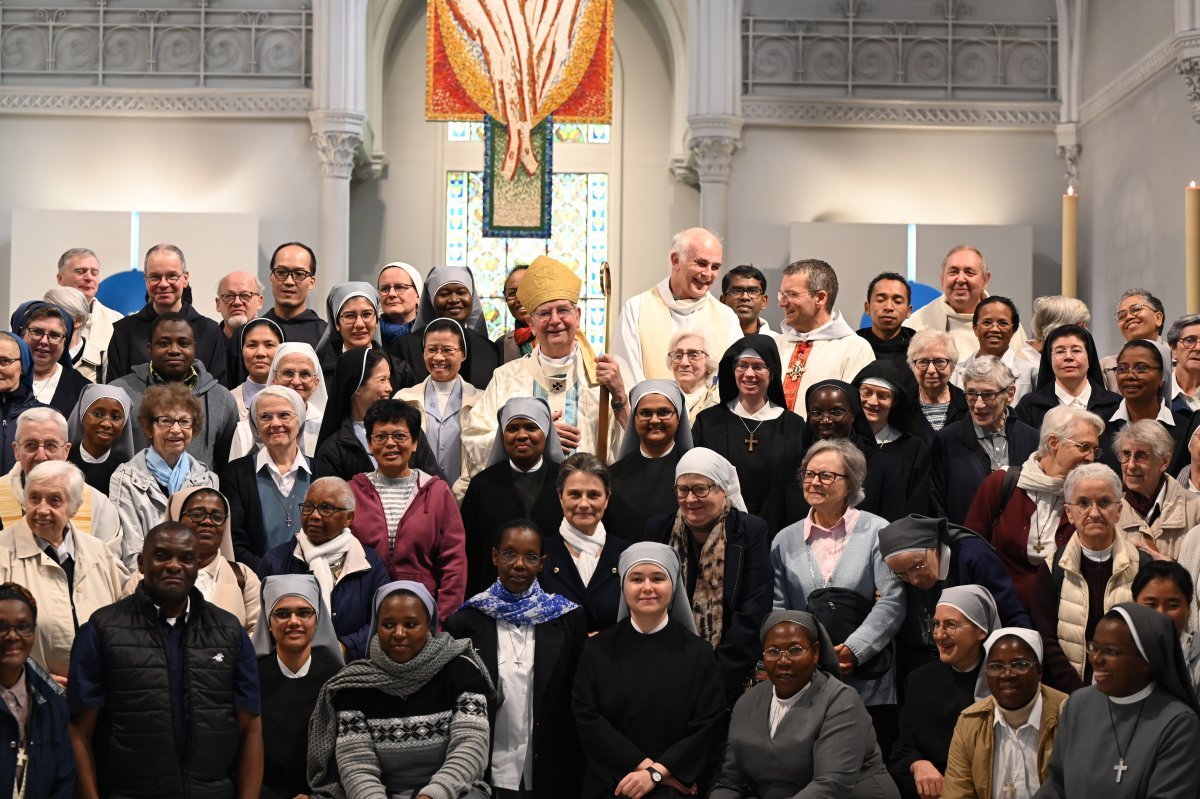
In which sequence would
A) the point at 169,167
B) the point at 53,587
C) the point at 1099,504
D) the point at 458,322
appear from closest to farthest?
the point at 53,587 → the point at 1099,504 → the point at 458,322 → the point at 169,167

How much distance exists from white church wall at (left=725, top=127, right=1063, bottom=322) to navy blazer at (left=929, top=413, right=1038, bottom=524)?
24.8 ft

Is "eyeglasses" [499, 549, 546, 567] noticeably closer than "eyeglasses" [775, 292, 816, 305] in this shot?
Yes

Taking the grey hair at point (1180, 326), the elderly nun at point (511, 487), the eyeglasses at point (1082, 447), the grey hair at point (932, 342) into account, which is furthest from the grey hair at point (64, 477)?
the grey hair at point (1180, 326)

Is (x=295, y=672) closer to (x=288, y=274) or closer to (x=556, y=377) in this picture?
(x=556, y=377)

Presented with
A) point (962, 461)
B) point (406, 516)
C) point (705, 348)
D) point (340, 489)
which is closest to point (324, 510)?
point (340, 489)

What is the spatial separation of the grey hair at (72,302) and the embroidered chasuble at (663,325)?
2679 millimetres

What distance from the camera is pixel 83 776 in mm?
5027

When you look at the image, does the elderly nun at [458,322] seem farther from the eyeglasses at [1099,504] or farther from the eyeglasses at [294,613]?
the eyeglasses at [1099,504]

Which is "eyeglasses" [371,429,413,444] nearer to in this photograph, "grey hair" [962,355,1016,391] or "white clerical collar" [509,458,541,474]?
"white clerical collar" [509,458,541,474]

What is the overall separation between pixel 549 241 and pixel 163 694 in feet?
33.8

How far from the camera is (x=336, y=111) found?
44.5 ft

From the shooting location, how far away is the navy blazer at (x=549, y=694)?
5602 mm

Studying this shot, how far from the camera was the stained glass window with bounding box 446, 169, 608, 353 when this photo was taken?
1510cm

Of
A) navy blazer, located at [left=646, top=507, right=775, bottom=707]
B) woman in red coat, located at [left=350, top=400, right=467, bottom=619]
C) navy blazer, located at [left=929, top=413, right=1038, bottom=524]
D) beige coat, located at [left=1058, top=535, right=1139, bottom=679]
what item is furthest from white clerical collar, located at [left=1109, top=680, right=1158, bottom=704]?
woman in red coat, located at [left=350, top=400, right=467, bottom=619]
